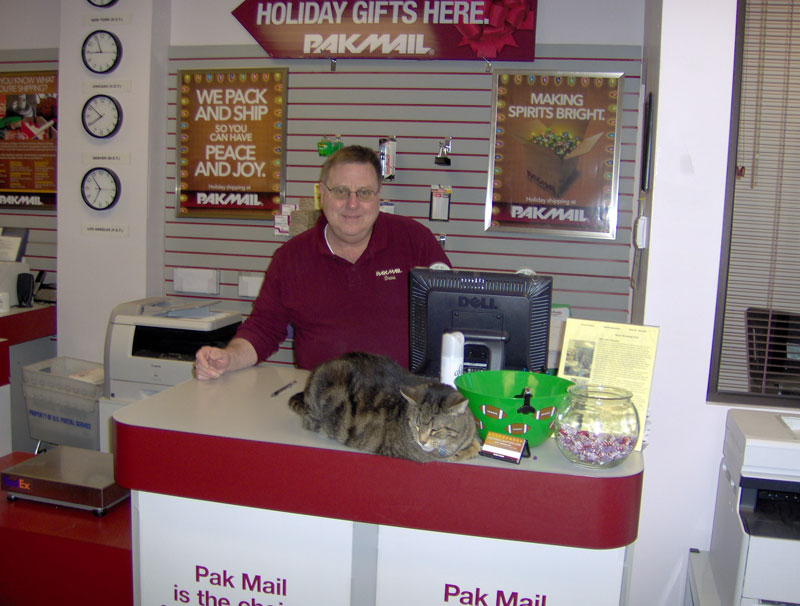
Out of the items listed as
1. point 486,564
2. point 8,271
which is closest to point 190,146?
point 8,271

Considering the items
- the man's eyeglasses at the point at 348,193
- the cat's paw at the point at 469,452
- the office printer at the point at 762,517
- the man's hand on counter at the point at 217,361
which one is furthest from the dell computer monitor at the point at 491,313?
the office printer at the point at 762,517

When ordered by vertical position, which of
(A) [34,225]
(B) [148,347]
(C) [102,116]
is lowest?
(B) [148,347]

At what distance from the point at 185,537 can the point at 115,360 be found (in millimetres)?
1944

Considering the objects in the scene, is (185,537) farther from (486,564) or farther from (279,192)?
(279,192)

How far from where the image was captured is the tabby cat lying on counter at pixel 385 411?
4.41 feet

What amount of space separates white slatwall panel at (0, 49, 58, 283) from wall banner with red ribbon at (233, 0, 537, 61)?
1773 millimetres

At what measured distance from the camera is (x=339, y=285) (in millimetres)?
2408

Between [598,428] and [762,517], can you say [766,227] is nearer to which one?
[762,517]

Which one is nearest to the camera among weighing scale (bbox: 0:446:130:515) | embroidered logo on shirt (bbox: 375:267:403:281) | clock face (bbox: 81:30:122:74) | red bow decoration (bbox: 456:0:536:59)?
weighing scale (bbox: 0:446:130:515)

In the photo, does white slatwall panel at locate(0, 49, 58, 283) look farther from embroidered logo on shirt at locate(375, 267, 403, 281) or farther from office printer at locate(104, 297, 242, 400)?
embroidered logo on shirt at locate(375, 267, 403, 281)

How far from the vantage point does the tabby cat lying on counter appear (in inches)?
52.9

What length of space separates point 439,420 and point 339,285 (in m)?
1.18

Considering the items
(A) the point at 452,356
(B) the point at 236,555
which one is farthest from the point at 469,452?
(B) the point at 236,555

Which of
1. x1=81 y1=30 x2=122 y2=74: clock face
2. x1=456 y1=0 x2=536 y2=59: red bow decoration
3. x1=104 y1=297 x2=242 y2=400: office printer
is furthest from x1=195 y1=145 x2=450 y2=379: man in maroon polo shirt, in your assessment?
x1=81 y1=30 x2=122 y2=74: clock face
